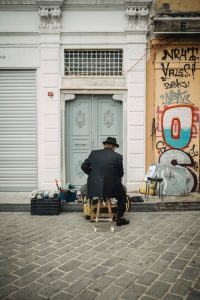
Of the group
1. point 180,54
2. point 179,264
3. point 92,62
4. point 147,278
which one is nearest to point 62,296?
point 147,278

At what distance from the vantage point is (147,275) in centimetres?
434

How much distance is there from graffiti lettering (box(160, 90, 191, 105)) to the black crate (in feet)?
14.7

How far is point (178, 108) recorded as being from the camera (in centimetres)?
965

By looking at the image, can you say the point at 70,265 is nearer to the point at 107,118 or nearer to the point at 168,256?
the point at 168,256

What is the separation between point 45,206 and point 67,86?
375cm

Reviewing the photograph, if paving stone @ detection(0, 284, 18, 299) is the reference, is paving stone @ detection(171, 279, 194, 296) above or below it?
above

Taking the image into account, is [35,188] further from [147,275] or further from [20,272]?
[147,275]

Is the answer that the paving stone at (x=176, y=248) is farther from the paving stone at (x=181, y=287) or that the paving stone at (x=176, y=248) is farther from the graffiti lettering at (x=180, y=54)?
the graffiti lettering at (x=180, y=54)

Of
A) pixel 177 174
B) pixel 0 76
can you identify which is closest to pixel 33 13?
pixel 0 76

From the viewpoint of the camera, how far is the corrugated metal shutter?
31.8 feet

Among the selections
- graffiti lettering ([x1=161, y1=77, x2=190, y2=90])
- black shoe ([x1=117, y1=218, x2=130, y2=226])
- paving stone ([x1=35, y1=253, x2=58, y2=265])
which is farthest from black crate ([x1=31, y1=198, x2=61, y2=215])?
graffiti lettering ([x1=161, y1=77, x2=190, y2=90])

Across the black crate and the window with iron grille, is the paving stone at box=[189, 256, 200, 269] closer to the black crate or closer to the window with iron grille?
the black crate

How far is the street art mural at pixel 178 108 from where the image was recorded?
9547 mm

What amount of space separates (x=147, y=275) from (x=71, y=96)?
641 centimetres
